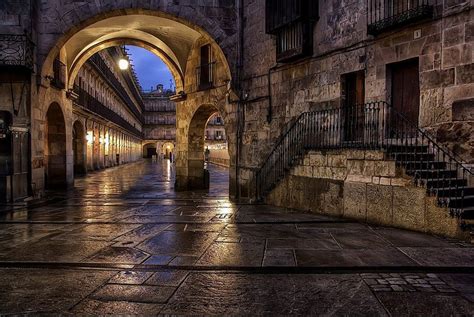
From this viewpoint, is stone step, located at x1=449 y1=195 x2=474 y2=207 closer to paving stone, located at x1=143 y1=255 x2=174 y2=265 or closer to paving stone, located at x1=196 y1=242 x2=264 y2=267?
paving stone, located at x1=196 y1=242 x2=264 y2=267

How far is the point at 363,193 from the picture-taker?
809cm

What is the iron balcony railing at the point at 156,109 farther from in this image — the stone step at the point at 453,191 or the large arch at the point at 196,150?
the stone step at the point at 453,191

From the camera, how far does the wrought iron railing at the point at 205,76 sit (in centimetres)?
1405

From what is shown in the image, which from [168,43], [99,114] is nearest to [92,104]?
[99,114]

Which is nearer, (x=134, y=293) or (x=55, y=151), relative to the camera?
(x=134, y=293)

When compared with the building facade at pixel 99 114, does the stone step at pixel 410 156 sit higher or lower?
lower

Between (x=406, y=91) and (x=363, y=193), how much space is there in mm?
2385

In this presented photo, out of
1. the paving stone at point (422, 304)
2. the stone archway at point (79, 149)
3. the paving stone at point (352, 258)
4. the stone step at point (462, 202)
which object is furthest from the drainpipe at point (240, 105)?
the stone archway at point (79, 149)

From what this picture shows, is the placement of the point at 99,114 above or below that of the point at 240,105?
above

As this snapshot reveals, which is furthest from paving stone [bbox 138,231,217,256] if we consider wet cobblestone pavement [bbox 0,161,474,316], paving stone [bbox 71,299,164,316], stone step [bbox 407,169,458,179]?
stone step [bbox 407,169,458,179]

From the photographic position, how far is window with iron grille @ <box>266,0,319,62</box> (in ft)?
33.1

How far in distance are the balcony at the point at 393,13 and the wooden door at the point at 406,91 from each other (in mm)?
865

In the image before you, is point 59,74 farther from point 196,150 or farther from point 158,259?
point 158,259

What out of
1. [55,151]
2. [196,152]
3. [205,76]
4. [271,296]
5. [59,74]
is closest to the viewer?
[271,296]
